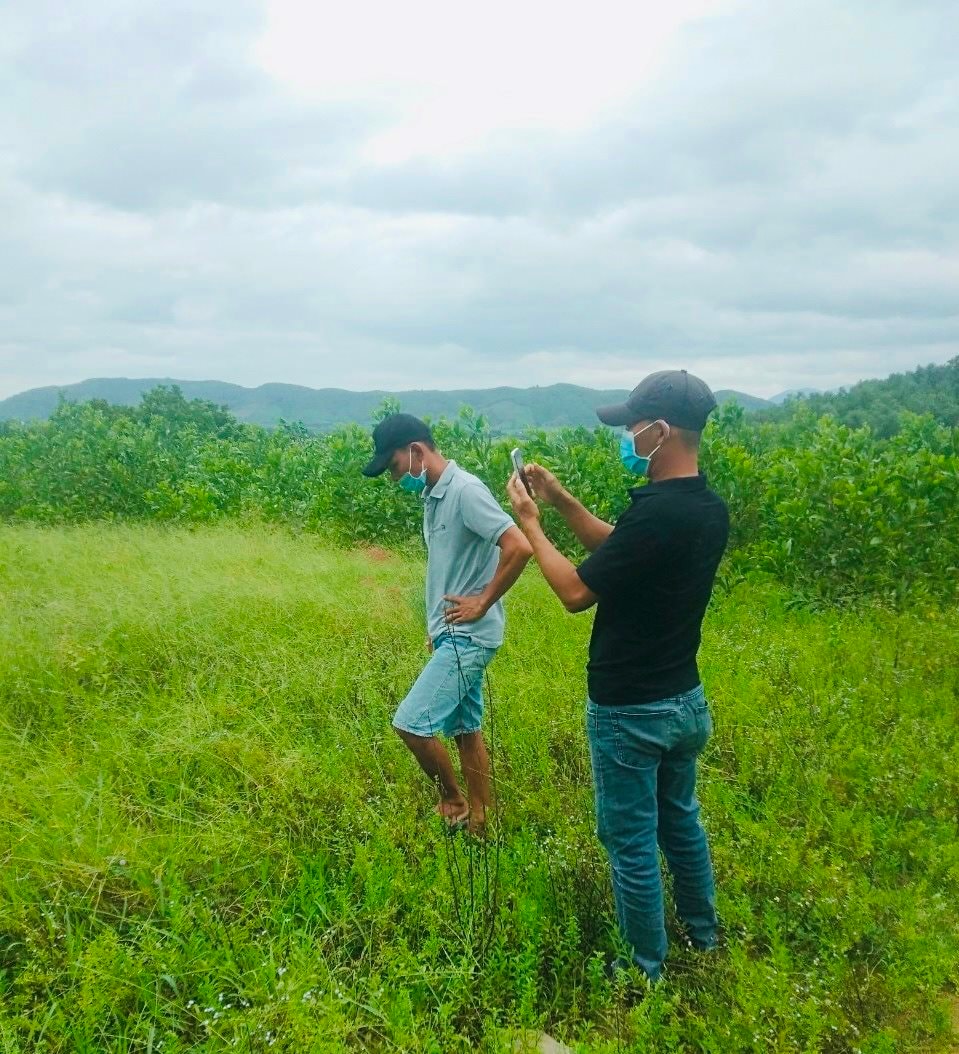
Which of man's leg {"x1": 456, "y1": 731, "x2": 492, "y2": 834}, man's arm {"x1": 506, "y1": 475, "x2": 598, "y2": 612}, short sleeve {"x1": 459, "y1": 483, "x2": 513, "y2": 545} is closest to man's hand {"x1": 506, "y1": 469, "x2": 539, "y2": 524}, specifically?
man's arm {"x1": 506, "y1": 475, "x2": 598, "y2": 612}

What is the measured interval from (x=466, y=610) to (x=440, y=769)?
74 centimetres

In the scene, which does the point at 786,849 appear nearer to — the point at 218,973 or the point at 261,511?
the point at 218,973

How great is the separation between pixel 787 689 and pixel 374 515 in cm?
868

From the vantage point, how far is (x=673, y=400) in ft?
7.82

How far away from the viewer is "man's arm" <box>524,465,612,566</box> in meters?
2.65

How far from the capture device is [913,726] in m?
4.47

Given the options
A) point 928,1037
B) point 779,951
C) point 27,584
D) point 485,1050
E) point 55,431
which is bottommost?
point 928,1037

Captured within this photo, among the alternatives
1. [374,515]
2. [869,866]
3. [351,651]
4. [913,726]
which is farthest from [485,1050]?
[374,515]

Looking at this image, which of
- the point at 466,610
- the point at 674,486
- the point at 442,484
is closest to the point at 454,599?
the point at 466,610

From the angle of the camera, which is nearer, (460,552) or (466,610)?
(466,610)

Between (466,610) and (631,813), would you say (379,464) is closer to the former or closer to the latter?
(466,610)

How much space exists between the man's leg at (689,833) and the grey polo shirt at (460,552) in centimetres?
104

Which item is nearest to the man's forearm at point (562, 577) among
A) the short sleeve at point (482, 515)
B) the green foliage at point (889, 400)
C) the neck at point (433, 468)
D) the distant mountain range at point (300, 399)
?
the short sleeve at point (482, 515)

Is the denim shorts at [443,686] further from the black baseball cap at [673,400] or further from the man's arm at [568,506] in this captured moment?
the black baseball cap at [673,400]
